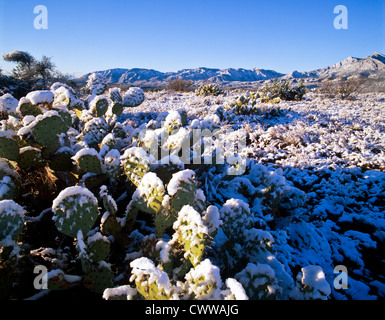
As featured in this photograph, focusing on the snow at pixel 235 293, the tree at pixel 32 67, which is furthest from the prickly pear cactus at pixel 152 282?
the tree at pixel 32 67

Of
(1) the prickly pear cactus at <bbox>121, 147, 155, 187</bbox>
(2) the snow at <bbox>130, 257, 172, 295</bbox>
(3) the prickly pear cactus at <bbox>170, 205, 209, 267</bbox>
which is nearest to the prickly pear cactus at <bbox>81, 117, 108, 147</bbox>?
(1) the prickly pear cactus at <bbox>121, 147, 155, 187</bbox>

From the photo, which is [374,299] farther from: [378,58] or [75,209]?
[378,58]

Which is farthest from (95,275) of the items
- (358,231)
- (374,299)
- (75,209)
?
(358,231)

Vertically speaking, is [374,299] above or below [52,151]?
below

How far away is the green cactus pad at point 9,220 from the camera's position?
4.26 feet

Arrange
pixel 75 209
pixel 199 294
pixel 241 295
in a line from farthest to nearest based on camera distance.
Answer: pixel 75 209
pixel 199 294
pixel 241 295

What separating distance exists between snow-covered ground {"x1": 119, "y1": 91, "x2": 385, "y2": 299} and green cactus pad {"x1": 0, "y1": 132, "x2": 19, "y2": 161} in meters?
1.83

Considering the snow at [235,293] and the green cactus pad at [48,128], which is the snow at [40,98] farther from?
the snow at [235,293]

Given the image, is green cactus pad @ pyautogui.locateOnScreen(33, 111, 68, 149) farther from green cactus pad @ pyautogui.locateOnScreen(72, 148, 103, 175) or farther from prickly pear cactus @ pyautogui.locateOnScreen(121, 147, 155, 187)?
prickly pear cactus @ pyautogui.locateOnScreen(121, 147, 155, 187)

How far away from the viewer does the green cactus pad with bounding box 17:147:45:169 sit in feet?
6.30

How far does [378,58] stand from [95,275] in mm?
100696
